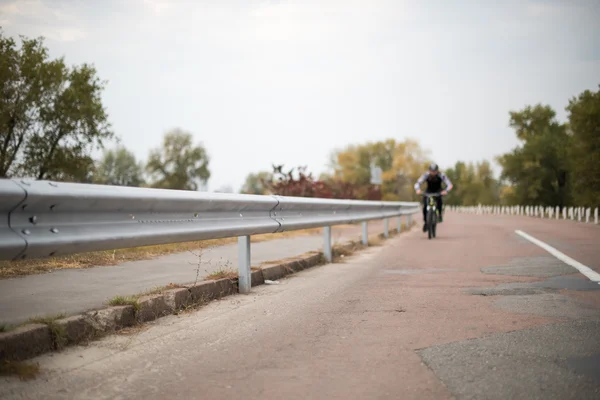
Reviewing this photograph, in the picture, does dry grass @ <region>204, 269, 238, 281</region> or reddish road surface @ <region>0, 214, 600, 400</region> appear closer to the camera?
reddish road surface @ <region>0, 214, 600, 400</region>

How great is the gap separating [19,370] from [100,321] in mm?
1080

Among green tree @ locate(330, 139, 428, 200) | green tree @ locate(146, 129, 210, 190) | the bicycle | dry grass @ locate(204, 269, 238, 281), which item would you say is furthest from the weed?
green tree @ locate(146, 129, 210, 190)

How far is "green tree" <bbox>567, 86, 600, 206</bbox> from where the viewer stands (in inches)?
2028

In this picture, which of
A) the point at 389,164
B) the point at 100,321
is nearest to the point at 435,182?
the point at 100,321

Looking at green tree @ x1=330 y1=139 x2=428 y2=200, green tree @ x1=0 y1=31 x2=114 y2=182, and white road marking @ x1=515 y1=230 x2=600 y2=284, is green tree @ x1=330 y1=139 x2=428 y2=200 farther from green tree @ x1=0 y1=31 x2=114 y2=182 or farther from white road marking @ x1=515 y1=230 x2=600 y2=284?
white road marking @ x1=515 y1=230 x2=600 y2=284

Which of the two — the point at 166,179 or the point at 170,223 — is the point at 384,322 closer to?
the point at 170,223

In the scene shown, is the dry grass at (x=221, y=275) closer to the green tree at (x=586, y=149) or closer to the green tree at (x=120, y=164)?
the green tree at (x=586, y=149)

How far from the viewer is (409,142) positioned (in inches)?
4026

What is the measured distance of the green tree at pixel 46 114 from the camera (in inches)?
1582

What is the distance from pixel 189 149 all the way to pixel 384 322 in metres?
138

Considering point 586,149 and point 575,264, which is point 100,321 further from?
point 586,149

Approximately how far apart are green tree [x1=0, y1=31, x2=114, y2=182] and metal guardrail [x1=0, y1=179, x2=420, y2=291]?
1394 inches

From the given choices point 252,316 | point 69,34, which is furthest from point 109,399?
point 69,34

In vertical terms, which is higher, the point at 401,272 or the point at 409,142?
the point at 409,142
